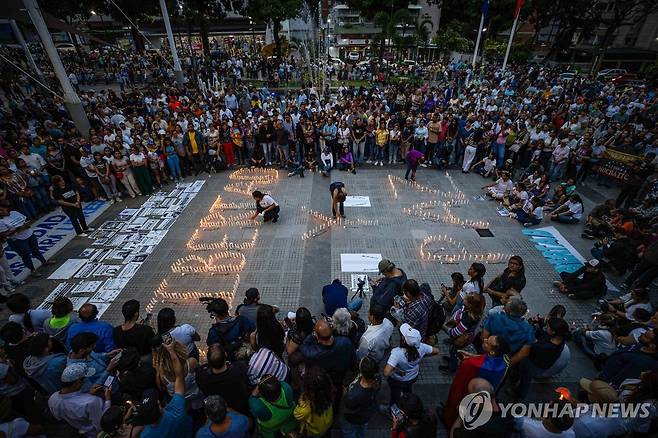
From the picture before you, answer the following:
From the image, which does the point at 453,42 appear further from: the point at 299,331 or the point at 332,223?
the point at 299,331

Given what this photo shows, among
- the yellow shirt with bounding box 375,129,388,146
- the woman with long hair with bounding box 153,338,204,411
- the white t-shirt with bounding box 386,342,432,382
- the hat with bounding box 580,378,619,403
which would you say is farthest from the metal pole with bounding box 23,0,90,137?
the hat with bounding box 580,378,619,403

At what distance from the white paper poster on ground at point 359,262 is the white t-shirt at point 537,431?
4.62m

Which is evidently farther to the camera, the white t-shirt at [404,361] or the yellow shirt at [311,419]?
the white t-shirt at [404,361]

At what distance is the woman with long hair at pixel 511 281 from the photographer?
5.92 metres

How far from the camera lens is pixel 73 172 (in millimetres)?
11000

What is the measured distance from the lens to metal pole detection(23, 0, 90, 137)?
37.3ft

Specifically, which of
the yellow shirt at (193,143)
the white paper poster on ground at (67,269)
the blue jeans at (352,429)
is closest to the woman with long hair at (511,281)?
the blue jeans at (352,429)

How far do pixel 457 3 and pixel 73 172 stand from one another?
47630 mm

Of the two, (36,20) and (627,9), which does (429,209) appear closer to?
(36,20)

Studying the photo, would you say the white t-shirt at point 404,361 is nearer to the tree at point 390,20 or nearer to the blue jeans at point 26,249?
the blue jeans at point 26,249

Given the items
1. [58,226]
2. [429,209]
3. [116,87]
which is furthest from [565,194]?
[116,87]

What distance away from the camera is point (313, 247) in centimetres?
898

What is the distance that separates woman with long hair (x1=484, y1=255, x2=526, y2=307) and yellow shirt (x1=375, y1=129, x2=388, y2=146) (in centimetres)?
830

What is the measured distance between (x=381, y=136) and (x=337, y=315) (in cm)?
1016
